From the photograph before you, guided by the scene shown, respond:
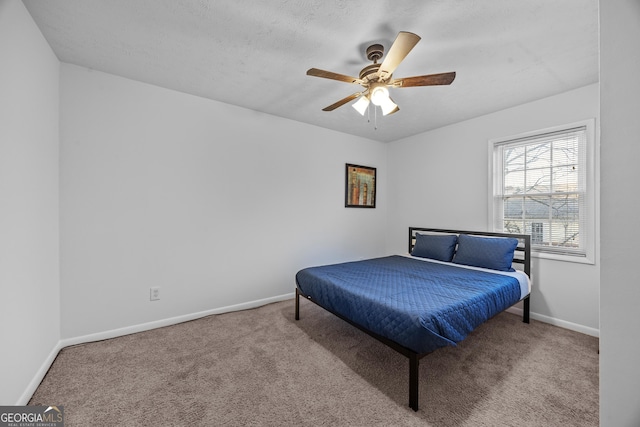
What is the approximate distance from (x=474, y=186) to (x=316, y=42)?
2768mm

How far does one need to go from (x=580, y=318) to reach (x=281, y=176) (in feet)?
11.9

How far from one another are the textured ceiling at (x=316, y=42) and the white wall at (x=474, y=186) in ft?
0.87

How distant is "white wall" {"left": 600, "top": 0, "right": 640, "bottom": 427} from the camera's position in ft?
2.15

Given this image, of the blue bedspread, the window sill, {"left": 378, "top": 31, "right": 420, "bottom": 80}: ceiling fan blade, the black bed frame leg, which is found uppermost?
{"left": 378, "top": 31, "right": 420, "bottom": 80}: ceiling fan blade

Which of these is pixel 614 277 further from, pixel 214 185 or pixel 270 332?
pixel 214 185

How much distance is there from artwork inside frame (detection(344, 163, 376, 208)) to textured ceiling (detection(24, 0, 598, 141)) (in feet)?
5.02

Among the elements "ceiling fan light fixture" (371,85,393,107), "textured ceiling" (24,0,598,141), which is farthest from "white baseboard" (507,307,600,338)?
"ceiling fan light fixture" (371,85,393,107)

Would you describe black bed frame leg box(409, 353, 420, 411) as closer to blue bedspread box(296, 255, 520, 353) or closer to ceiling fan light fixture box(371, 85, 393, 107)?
blue bedspread box(296, 255, 520, 353)

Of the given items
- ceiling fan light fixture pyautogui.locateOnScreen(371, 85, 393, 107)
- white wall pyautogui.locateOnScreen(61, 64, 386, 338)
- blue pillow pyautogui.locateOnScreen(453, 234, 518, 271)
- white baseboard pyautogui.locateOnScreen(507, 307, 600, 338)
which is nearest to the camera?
ceiling fan light fixture pyautogui.locateOnScreen(371, 85, 393, 107)

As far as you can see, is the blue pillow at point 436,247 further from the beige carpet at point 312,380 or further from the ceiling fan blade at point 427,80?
the ceiling fan blade at point 427,80

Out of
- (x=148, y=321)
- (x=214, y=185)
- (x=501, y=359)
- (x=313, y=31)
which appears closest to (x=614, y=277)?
(x=501, y=359)

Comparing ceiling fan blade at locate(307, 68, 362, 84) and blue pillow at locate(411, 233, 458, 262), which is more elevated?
ceiling fan blade at locate(307, 68, 362, 84)

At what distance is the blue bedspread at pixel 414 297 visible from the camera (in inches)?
65.4

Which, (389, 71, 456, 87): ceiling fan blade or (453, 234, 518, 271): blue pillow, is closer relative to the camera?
(389, 71, 456, 87): ceiling fan blade
